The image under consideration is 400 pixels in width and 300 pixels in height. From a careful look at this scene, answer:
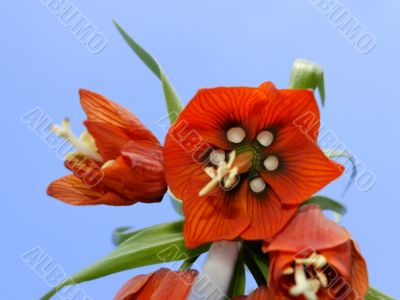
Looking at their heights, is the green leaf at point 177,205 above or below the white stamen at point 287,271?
above

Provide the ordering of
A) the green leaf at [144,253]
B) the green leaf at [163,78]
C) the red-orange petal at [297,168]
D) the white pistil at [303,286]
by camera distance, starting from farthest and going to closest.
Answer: the green leaf at [163,78], the green leaf at [144,253], the red-orange petal at [297,168], the white pistil at [303,286]

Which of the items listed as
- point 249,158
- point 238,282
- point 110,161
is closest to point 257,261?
point 238,282

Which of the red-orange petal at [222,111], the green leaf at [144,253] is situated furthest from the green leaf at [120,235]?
the red-orange petal at [222,111]

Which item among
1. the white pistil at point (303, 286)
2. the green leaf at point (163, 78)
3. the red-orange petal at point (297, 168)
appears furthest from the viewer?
the green leaf at point (163, 78)

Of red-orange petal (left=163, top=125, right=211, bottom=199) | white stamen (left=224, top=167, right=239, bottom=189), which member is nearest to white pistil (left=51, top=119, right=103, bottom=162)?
red-orange petal (left=163, top=125, right=211, bottom=199)

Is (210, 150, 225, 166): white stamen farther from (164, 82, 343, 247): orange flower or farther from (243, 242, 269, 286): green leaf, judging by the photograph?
(243, 242, 269, 286): green leaf

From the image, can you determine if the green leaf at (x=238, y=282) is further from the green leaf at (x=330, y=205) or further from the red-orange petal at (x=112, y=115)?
the red-orange petal at (x=112, y=115)

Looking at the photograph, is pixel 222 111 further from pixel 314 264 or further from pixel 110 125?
pixel 314 264
